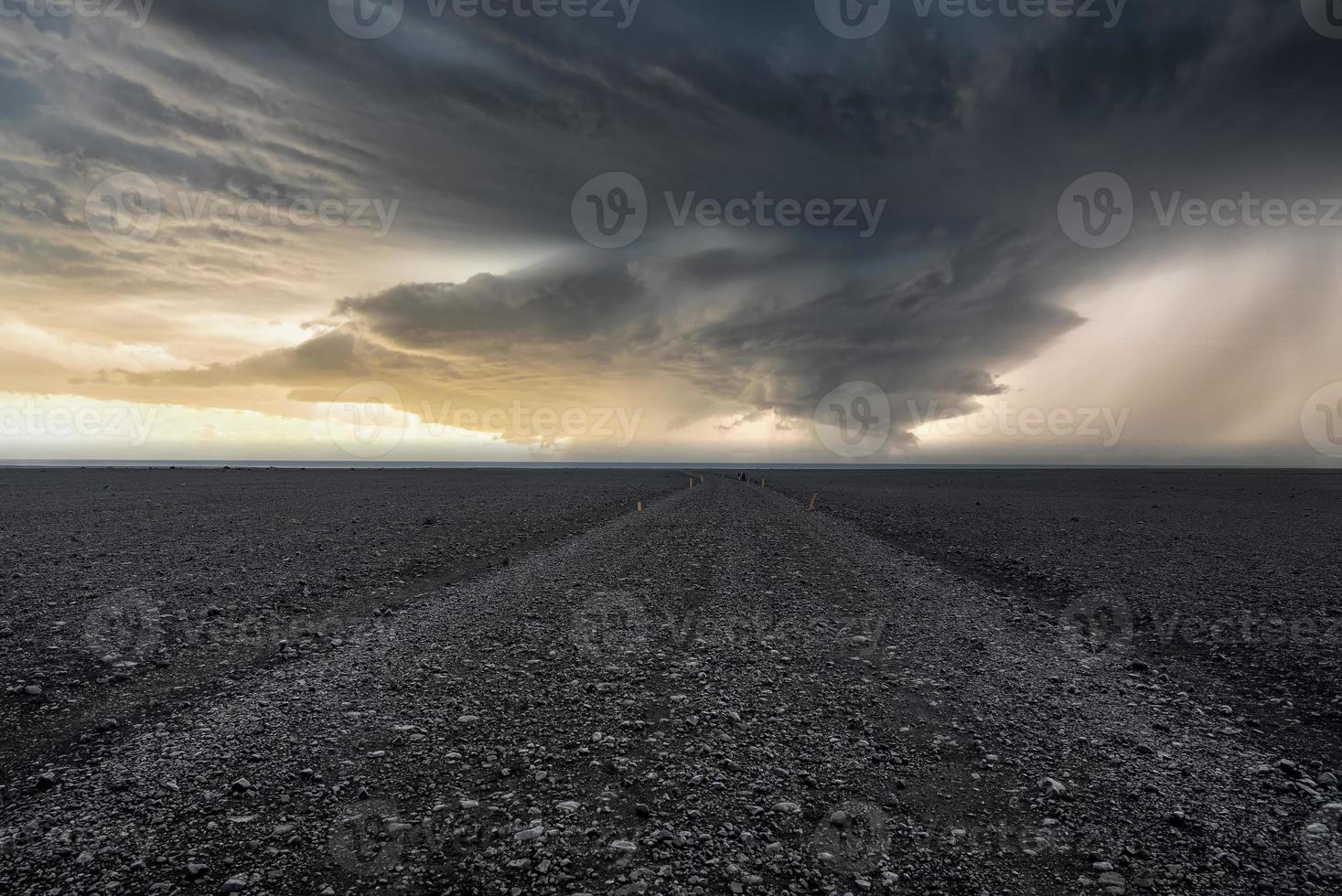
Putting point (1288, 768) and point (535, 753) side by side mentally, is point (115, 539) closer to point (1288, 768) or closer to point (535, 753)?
point (535, 753)

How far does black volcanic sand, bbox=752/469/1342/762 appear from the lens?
33.4 ft

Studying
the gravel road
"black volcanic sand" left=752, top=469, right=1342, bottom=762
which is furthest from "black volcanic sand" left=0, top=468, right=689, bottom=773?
"black volcanic sand" left=752, top=469, right=1342, bottom=762

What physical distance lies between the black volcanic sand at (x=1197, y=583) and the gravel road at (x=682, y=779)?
1152 millimetres

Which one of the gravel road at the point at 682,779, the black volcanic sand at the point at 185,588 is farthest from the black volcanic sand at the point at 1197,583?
the black volcanic sand at the point at 185,588

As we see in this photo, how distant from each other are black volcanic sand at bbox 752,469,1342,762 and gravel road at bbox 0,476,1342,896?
1152 millimetres

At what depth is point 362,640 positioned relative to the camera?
12.1 m

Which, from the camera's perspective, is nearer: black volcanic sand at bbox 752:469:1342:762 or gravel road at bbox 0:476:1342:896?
gravel road at bbox 0:476:1342:896

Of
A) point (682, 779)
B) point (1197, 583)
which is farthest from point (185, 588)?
point (1197, 583)

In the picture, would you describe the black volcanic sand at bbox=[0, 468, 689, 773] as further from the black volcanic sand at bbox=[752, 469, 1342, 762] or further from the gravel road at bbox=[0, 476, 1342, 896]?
the black volcanic sand at bbox=[752, 469, 1342, 762]

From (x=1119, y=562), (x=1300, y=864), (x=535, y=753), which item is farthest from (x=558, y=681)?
(x=1119, y=562)

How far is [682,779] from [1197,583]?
19.3 metres

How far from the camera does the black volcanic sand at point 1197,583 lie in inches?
400

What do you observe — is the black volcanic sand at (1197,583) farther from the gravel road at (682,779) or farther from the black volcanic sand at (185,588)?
the black volcanic sand at (185,588)

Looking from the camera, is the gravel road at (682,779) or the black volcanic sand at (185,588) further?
the black volcanic sand at (185,588)
